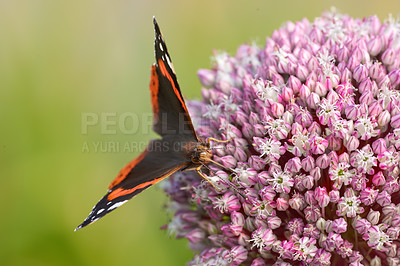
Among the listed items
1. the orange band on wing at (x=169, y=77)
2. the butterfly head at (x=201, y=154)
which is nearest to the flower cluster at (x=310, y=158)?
the butterfly head at (x=201, y=154)

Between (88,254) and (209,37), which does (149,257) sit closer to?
(88,254)

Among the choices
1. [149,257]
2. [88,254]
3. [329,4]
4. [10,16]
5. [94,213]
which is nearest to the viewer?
[94,213]

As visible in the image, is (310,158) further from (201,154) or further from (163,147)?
(163,147)

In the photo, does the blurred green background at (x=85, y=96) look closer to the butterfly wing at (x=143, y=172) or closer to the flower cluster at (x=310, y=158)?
the butterfly wing at (x=143, y=172)

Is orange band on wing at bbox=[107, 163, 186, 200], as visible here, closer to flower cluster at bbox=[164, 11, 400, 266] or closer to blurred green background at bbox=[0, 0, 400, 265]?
flower cluster at bbox=[164, 11, 400, 266]

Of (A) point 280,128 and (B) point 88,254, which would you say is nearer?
(A) point 280,128

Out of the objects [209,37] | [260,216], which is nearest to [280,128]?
[260,216]

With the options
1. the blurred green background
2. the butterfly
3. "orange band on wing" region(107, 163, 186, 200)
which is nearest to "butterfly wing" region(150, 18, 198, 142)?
the butterfly
